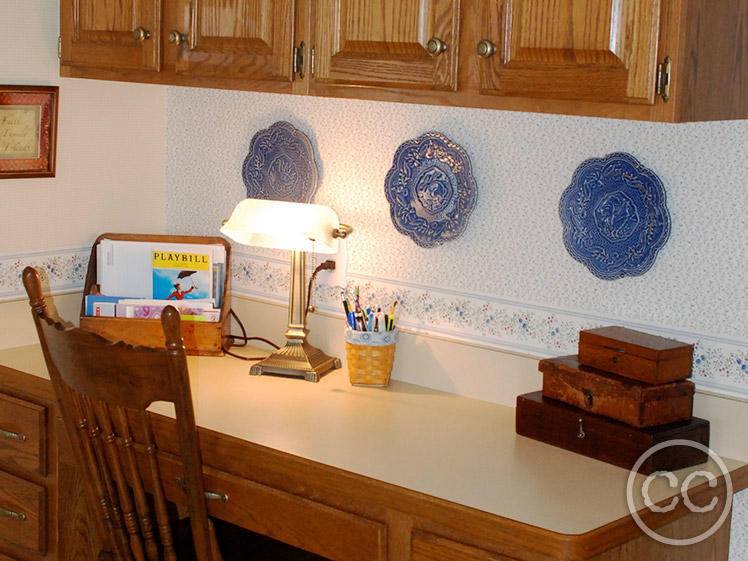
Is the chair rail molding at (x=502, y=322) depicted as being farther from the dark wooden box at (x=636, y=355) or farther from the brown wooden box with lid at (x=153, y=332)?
the brown wooden box with lid at (x=153, y=332)

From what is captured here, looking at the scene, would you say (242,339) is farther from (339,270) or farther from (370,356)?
(370,356)

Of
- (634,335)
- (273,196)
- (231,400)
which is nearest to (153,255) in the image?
(273,196)

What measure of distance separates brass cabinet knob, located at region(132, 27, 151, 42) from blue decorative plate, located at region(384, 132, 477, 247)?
2.01 feet

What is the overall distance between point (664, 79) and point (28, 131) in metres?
1.60

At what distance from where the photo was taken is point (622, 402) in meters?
1.77

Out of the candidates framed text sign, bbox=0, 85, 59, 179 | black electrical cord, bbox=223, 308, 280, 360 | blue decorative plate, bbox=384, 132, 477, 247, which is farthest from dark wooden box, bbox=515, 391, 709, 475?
framed text sign, bbox=0, 85, 59, 179

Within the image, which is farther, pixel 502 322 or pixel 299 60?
pixel 502 322

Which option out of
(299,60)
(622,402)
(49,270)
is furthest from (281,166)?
(622,402)

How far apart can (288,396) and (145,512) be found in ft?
1.45

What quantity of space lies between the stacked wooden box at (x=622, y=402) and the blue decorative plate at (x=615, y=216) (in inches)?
5.8

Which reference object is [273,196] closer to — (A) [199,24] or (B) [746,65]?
(A) [199,24]

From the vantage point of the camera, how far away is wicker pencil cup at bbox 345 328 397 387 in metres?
2.24

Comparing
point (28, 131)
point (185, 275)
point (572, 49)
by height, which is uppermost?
point (572, 49)

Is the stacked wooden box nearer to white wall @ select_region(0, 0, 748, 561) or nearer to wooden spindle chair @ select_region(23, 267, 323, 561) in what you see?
white wall @ select_region(0, 0, 748, 561)
